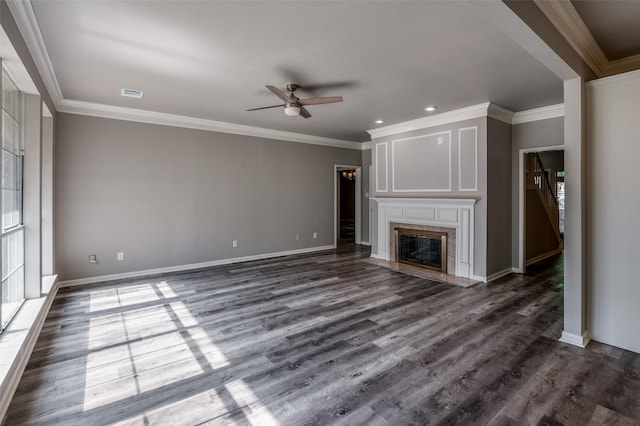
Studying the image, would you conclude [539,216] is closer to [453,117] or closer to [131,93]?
[453,117]

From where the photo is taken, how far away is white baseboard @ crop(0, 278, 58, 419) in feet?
6.41

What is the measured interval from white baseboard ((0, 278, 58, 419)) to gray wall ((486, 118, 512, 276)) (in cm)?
543

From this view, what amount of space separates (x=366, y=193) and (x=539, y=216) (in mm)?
3744

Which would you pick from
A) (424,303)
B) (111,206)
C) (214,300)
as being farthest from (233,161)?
(424,303)

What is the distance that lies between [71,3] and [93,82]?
1.76 m

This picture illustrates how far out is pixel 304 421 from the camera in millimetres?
1832

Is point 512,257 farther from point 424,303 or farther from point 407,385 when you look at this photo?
point 407,385

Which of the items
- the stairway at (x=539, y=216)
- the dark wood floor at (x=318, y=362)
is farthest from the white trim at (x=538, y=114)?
the dark wood floor at (x=318, y=362)

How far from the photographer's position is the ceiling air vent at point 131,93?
13.3 ft

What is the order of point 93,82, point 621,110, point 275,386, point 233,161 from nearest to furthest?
point 275,386, point 621,110, point 93,82, point 233,161

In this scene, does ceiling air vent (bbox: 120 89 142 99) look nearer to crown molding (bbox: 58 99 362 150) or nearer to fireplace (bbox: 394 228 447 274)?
crown molding (bbox: 58 99 362 150)

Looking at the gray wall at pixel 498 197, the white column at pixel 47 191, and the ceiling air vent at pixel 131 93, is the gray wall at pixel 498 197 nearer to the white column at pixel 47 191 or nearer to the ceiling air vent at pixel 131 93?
the ceiling air vent at pixel 131 93

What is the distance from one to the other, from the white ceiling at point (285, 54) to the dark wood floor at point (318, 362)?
2.69 m

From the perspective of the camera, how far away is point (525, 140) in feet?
16.8
